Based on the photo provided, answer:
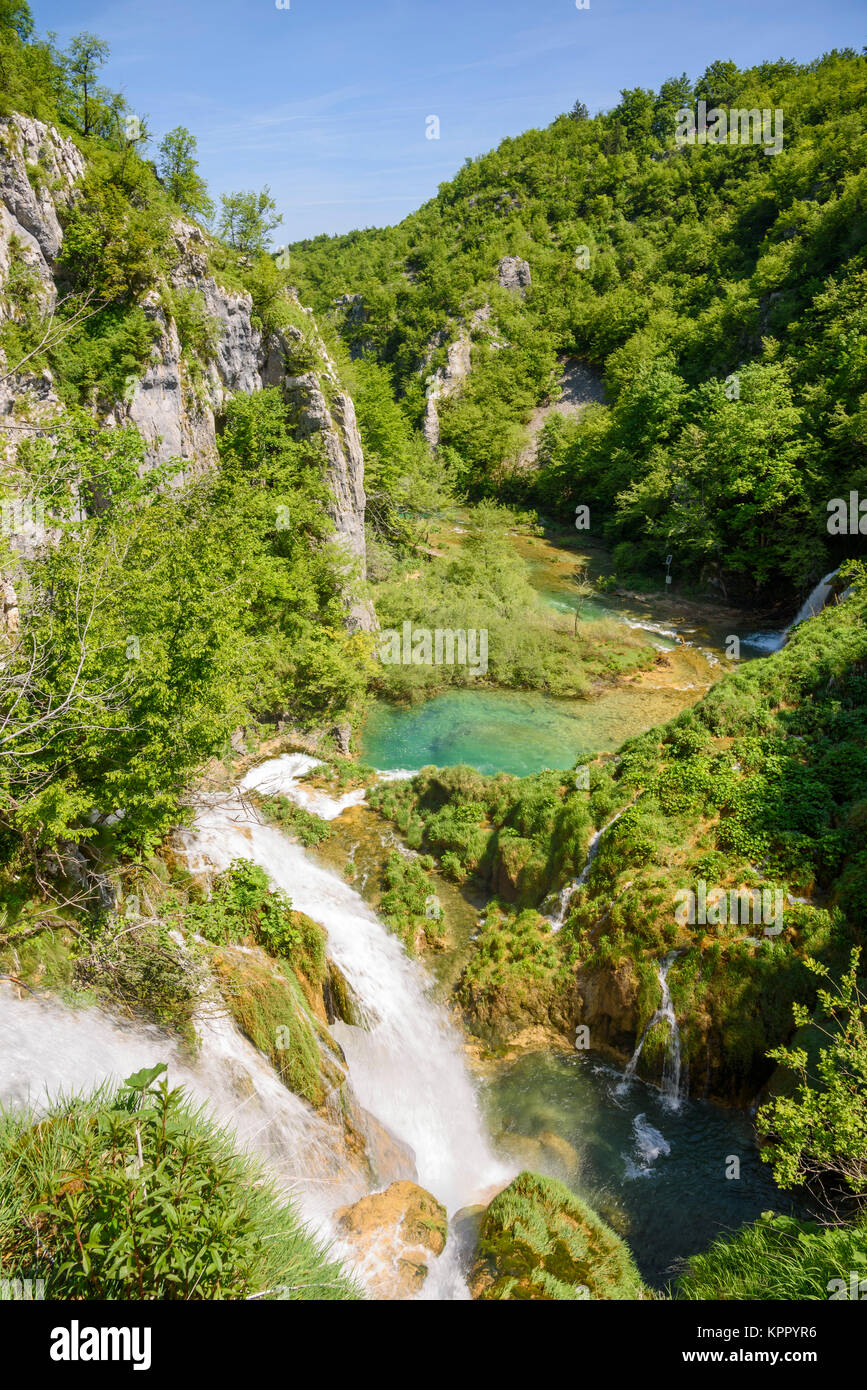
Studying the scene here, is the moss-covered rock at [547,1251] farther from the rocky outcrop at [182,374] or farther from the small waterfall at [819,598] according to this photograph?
the small waterfall at [819,598]

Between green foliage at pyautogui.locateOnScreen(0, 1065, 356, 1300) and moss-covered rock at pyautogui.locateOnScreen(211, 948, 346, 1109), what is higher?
green foliage at pyautogui.locateOnScreen(0, 1065, 356, 1300)

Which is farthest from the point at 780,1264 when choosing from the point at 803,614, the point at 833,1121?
the point at 803,614

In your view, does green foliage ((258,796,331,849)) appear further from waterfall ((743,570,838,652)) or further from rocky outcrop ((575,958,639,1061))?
waterfall ((743,570,838,652))

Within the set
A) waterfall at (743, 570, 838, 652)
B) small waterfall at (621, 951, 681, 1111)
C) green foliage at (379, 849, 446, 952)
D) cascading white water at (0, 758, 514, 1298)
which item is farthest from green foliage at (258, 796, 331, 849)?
waterfall at (743, 570, 838, 652)

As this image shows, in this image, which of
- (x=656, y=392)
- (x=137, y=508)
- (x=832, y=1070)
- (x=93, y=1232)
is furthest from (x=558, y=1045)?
(x=656, y=392)

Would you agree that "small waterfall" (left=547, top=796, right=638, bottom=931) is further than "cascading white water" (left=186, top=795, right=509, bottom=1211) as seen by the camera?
Yes

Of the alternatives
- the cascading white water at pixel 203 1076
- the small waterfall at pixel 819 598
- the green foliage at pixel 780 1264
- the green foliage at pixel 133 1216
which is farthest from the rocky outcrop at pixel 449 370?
the green foliage at pixel 133 1216
